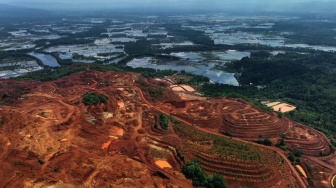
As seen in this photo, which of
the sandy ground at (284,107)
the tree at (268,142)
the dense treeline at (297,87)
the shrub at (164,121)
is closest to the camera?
the tree at (268,142)

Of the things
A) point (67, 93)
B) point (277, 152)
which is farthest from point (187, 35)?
point (277, 152)

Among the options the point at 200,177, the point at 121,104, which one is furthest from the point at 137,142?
the point at 121,104

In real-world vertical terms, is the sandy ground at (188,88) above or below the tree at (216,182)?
below

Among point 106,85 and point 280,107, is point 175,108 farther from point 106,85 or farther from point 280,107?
point 280,107

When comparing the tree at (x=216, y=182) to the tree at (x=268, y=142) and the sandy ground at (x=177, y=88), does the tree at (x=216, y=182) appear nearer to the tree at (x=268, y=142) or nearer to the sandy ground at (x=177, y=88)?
the tree at (x=268, y=142)

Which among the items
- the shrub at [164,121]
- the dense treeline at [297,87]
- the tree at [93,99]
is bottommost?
the dense treeline at [297,87]

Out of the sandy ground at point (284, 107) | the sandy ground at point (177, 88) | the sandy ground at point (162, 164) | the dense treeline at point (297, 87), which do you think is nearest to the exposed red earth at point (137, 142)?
the sandy ground at point (162, 164)

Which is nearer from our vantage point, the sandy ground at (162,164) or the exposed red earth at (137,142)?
the exposed red earth at (137,142)

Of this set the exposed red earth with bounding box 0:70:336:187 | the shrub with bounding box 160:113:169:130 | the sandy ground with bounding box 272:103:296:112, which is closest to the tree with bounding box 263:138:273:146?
the exposed red earth with bounding box 0:70:336:187
